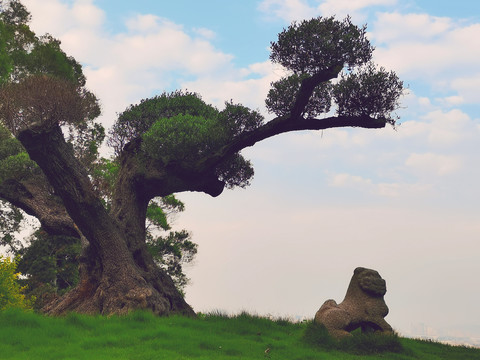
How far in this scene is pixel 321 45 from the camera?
1755 centimetres

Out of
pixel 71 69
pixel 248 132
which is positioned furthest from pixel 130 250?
pixel 71 69

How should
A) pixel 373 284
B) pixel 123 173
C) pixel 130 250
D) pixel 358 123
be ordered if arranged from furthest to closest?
pixel 123 173 < pixel 130 250 < pixel 358 123 < pixel 373 284

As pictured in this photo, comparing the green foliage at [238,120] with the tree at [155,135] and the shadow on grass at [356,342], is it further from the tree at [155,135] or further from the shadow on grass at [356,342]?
the shadow on grass at [356,342]

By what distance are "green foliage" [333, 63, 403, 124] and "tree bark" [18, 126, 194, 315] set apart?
10.6m

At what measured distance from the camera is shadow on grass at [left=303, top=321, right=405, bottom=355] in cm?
1477

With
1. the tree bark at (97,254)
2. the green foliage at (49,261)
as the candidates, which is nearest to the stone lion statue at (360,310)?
the tree bark at (97,254)

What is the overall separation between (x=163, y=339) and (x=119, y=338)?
1.23 m

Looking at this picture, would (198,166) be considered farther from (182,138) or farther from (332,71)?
(332,71)

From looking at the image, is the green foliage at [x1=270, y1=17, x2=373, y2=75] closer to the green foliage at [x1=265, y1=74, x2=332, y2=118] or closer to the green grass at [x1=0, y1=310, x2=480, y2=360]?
the green foliage at [x1=265, y1=74, x2=332, y2=118]

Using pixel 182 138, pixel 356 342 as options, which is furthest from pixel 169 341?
pixel 182 138

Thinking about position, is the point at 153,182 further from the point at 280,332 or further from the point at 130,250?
the point at 280,332

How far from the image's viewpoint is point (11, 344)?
44.6ft

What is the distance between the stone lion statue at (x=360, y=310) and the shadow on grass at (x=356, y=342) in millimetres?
233

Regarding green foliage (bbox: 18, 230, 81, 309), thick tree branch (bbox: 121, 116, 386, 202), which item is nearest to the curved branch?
thick tree branch (bbox: 121, 116, 386, 202)
